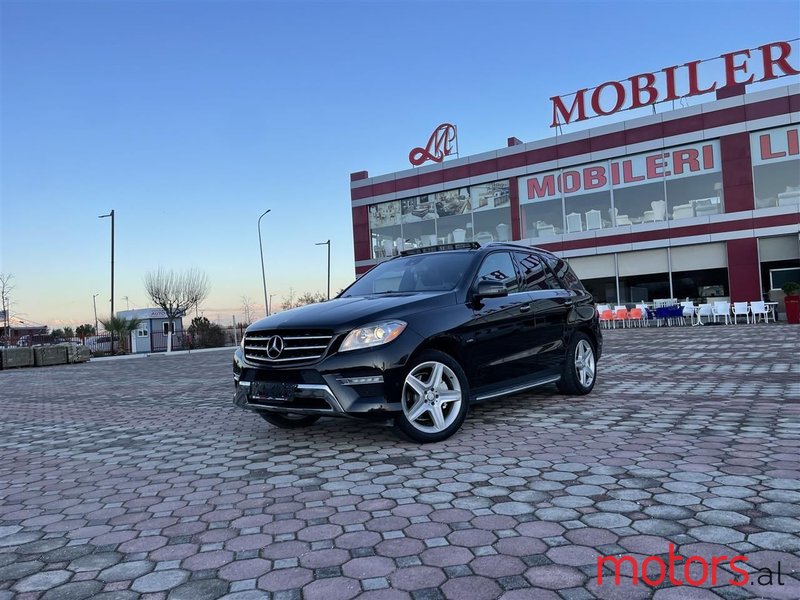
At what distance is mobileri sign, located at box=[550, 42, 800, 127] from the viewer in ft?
78.6

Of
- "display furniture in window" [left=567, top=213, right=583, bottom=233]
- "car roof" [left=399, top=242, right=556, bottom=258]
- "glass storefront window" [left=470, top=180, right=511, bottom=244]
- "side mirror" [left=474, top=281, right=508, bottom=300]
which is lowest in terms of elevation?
"side mirror" [left=474, top=281, right=508, bottom=300]

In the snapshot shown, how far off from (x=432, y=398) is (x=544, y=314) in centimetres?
197

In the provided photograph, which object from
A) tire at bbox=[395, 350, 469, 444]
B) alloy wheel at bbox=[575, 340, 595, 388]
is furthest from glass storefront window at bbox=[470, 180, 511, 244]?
tire at bbox=[395, 350, 469, 444]

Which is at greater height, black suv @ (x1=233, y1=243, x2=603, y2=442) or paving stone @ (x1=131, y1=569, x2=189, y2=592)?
black suv @ (x1=233, y1=243, x2=603, y2=442)

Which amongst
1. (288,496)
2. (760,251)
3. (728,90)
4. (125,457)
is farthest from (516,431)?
(728,90)

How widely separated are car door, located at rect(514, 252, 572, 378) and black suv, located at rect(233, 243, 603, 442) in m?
0.02

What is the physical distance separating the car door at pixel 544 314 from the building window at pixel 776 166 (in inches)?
868

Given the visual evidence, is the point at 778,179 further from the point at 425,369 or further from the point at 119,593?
the point at 119,593

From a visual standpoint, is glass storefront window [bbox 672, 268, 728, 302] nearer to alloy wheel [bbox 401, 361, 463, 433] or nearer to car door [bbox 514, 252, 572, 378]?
car door [bbox 514, 252, 572, 378]

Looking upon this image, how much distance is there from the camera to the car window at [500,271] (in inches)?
218

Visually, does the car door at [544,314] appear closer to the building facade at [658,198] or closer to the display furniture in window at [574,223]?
the building facade at [658,198]

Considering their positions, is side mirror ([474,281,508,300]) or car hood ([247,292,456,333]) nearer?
car hood ([247,292,456,333])

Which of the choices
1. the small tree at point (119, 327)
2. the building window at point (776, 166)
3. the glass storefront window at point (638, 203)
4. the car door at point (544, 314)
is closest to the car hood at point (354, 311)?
the car door at point (544, 314)

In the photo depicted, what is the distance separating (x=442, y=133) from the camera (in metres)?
32.6
